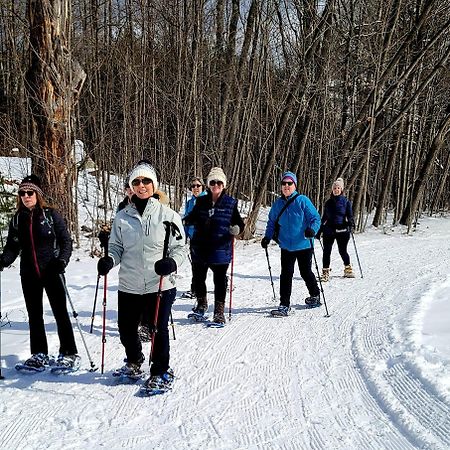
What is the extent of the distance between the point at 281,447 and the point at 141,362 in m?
1.80

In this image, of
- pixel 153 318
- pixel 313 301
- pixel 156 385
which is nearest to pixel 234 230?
pixel 313 301

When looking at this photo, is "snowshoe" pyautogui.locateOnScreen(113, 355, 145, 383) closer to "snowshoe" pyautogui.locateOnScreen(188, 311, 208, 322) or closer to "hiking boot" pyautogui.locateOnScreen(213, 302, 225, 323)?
"hiking boot" pyautogui.locateOnScreen(213, 302, 225, 323)

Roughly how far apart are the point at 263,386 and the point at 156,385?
1029 millimetres

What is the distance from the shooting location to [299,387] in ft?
14.5

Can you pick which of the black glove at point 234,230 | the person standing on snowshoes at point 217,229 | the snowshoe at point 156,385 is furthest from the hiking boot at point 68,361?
the black glove at point 234,230

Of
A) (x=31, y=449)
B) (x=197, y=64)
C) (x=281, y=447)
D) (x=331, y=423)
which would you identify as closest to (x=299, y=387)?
(x=331, y=423)

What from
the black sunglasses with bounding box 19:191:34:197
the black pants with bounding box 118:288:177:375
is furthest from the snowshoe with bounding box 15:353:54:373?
the black sunglasses with bounding box 19:191:34:197

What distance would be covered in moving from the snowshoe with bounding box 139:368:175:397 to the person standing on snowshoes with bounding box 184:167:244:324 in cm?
206

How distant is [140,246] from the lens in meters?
4.33

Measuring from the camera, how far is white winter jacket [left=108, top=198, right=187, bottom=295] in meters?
4.33

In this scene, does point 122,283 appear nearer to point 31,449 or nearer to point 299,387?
point 31,449

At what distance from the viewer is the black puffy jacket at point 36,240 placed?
15.4 ft

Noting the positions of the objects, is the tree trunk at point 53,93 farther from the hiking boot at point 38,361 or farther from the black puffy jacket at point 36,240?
the hiking boot at point 38,361

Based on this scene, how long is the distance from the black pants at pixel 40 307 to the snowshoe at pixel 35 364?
0.07m
